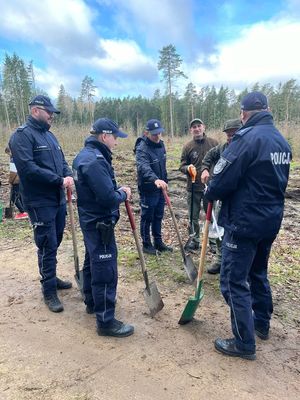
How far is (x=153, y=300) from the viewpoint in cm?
389

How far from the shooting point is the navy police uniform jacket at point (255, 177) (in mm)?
2844

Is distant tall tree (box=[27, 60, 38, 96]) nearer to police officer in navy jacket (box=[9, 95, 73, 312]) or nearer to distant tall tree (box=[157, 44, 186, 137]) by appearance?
distant tall tree (box=[157, 44, 186, 137])

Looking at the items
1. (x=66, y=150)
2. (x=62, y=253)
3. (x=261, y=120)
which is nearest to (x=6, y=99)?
(x=66, y=150)

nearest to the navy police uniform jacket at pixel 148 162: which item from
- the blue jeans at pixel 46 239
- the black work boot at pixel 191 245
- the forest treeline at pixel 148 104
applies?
the black work boot at pixel 191 245

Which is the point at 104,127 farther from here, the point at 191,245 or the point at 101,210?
the point at 191,245

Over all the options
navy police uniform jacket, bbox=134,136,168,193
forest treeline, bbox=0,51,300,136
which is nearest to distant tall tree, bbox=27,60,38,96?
forest treeline, bbox=0,51,300,136

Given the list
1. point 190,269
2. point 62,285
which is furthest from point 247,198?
point 62,285

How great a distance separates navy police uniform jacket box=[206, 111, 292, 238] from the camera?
9.33 ft

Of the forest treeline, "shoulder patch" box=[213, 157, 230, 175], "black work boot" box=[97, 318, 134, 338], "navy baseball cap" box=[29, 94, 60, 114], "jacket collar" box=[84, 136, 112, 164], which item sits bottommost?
Result: "black work boot" box=[97, 318, 134, 338]

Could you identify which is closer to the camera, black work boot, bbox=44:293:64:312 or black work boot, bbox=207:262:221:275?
black work boot, bbox=44:293:64:312

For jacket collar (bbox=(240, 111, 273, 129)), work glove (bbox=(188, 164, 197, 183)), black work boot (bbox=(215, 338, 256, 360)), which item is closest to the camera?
jacket collar (bbox=(240, 111, 273, 129))

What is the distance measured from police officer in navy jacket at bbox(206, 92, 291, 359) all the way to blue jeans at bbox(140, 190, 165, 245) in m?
2.49

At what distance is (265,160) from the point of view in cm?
282

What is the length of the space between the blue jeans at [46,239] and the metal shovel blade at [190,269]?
1918 millimetres
